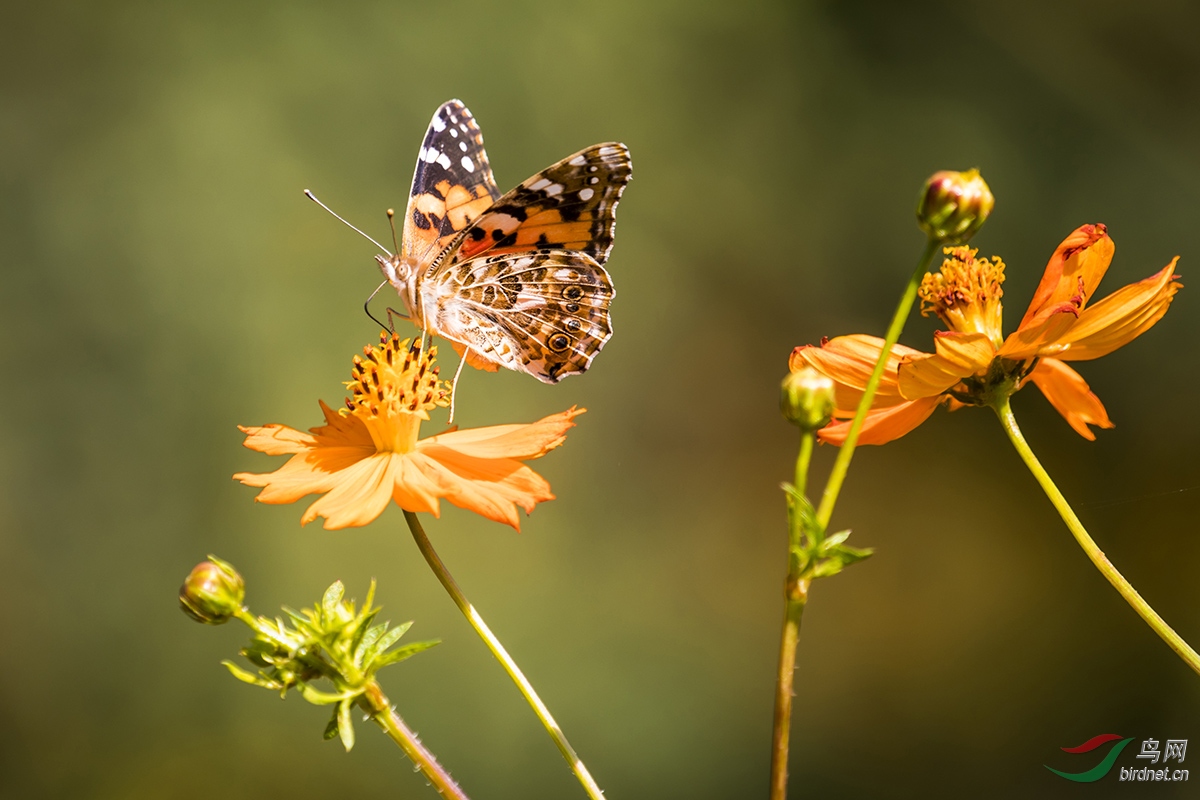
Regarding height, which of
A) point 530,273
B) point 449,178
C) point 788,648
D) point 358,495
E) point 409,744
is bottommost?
point 409,744

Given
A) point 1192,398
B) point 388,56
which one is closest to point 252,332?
point 388,56

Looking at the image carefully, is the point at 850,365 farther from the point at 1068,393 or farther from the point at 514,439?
the point at 514,439

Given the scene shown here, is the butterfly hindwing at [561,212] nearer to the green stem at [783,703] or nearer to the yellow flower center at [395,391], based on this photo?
the yellow flower center at [395,391]

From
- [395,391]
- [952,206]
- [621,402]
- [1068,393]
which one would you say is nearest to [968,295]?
[1068,393]

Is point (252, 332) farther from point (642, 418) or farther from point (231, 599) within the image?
point (231, 599)

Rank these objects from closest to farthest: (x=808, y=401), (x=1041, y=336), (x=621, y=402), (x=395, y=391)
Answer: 1. (x=808, y=401)
2. (x=1041, y=336)
3. (x=395, y=391)
4. (x=621, y=402)
